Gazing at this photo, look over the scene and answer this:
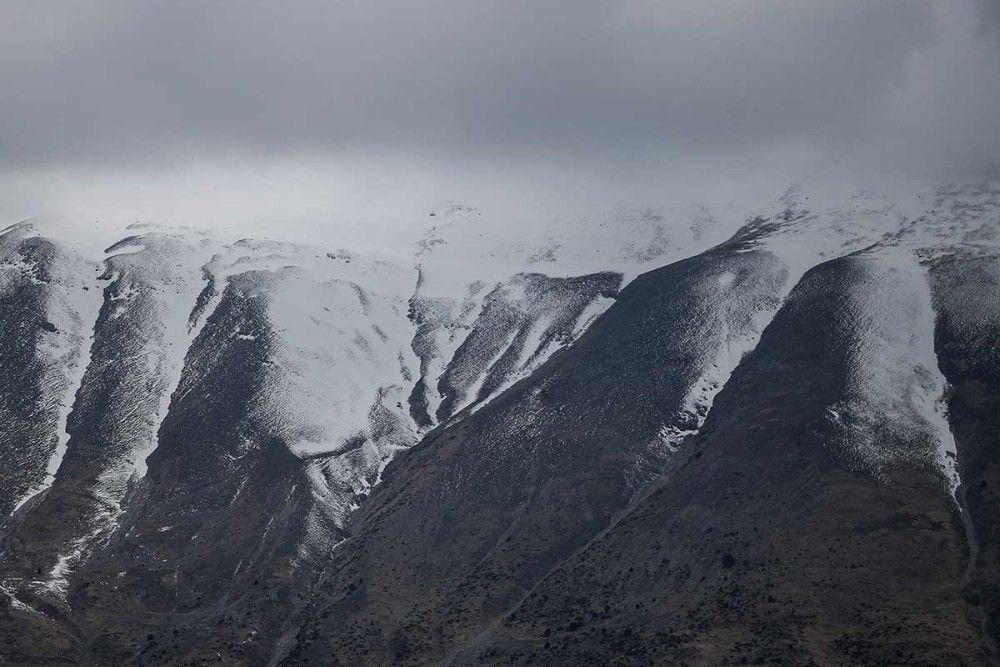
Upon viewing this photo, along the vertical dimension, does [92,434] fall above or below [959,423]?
below

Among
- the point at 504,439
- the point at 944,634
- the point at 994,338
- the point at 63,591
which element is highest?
the point at 994,338

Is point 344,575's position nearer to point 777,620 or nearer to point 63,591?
point 63,591

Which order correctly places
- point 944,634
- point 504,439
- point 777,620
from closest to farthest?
point 944,634, point 777,620, point 504,439

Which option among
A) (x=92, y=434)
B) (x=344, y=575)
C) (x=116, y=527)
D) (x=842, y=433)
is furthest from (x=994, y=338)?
(x=92, y=434)

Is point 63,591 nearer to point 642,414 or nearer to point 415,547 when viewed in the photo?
point 415,547

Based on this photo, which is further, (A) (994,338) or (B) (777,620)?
(A) (994,338)

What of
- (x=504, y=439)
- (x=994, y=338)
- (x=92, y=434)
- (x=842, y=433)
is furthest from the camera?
(x=92, y=434)
